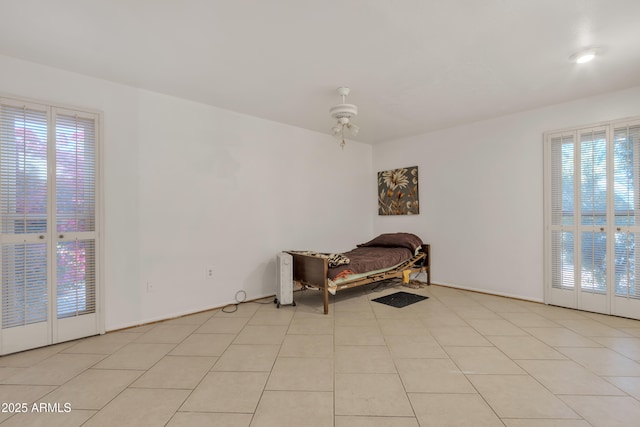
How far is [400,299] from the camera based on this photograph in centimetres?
394

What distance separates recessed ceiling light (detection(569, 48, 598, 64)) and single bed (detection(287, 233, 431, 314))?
276 centimetres

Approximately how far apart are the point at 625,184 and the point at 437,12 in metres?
2.97

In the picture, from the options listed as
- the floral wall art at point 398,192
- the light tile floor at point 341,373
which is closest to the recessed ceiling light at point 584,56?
the light tile floor at point 341,373

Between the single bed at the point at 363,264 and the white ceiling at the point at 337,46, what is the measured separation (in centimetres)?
191

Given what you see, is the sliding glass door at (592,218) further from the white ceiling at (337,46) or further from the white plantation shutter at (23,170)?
the white plantation shutter at (23,170)

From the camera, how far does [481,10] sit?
6.34ft

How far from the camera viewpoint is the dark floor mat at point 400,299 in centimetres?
375

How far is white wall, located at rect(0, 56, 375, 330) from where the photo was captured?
9.54ft

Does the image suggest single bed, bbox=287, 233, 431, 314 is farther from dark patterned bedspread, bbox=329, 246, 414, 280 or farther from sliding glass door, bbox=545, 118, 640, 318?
sliding glass door, bbox=545, 118, 640, 318

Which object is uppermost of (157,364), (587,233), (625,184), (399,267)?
(625,184)

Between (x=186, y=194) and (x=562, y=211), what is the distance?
448 cm

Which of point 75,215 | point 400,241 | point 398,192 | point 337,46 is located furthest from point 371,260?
point 75,215

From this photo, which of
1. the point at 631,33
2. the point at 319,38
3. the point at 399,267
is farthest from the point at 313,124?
the point at 631,33

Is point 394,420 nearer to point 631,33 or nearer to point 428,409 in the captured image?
point 428,409
